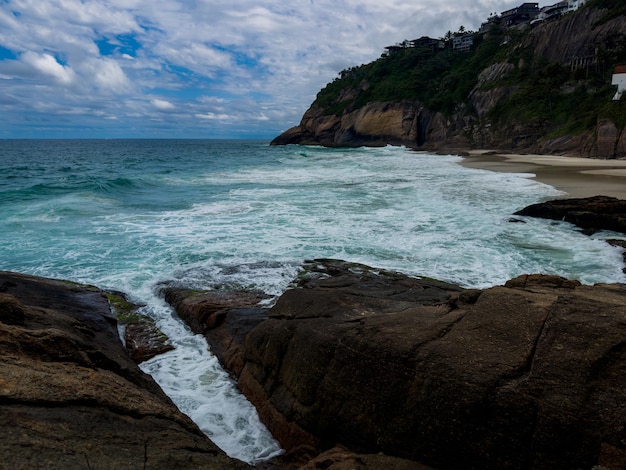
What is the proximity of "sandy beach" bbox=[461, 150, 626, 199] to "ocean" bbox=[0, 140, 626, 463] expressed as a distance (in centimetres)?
144

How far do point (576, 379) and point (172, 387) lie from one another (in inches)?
214

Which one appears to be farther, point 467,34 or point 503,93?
point 467,34

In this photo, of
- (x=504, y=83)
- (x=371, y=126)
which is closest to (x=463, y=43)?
(x=371, y=126)

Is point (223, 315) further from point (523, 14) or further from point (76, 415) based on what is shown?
point (523, 14)

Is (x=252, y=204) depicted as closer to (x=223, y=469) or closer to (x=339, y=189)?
(x=339, y=189)

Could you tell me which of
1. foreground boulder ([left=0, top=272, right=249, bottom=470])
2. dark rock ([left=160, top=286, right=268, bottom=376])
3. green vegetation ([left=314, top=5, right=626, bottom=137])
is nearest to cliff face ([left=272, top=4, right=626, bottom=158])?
green vegetation ([left=314, top=5, right=626, bottom=137])

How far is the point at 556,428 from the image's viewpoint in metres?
3.76

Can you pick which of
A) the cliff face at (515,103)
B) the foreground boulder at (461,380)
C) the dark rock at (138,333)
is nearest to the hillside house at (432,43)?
the cliff face at (515,103)

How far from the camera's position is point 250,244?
46.2ft

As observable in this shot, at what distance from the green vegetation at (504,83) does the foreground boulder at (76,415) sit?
43.9 metres

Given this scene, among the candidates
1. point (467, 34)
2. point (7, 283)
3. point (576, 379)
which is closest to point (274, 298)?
point (7, 283)

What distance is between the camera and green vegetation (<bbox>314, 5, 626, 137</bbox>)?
48.8 metres

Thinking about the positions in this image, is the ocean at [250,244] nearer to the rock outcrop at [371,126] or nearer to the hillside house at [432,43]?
the rock outcrop at [371,126]

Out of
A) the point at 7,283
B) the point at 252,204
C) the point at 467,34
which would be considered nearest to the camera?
the point at 7,283
